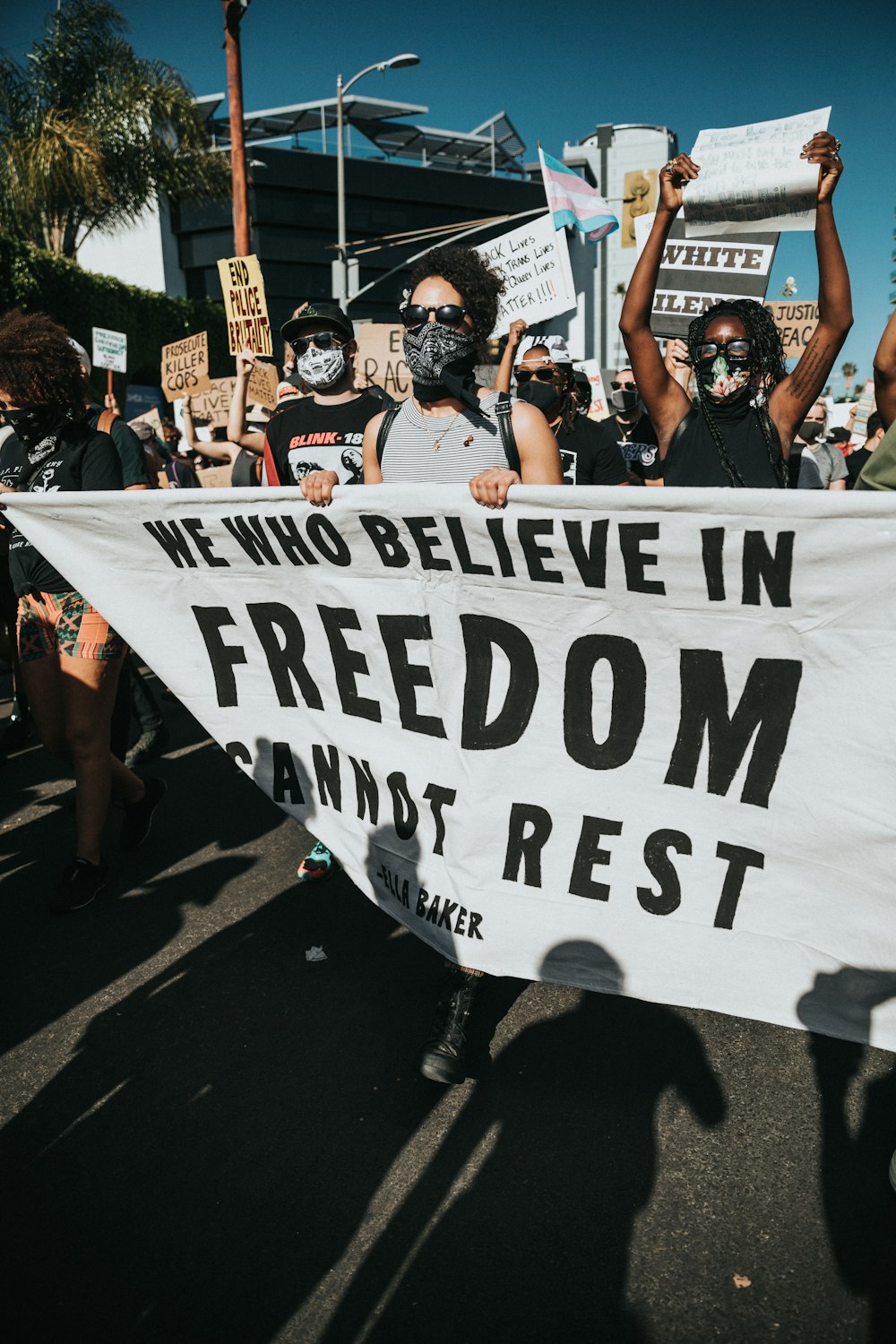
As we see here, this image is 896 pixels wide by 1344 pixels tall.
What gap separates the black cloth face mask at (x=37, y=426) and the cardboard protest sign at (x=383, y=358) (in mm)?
5108

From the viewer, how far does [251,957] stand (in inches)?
126

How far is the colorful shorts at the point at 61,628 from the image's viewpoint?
3.48 m

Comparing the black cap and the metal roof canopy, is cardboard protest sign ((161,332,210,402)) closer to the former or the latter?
the black cap

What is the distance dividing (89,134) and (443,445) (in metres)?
21.5

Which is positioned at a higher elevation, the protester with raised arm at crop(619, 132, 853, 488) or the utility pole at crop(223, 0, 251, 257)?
the utility pole at crop(223, 0, 251, 257)

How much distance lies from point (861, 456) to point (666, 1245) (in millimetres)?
6665

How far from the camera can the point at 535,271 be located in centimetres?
659

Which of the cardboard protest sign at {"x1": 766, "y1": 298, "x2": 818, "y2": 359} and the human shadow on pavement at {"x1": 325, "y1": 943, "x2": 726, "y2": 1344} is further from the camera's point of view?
the cardboard protest sign at {"x1": 766, "y1": 298, "x2": 818, "y2": 359}

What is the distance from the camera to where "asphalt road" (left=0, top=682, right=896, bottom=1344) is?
6.12 ft

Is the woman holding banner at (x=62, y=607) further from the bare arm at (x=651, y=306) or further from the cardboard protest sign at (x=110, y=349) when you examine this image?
the cardboard protest sign at (x=110, y=349)

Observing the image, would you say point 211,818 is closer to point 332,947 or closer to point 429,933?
point 332,947

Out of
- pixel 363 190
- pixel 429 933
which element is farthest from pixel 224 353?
pixel 429 933

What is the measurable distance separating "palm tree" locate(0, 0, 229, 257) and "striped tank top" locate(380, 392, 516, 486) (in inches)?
790

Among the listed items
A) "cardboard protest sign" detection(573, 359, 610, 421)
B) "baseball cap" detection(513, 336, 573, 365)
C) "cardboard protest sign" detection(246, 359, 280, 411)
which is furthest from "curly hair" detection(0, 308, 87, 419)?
"cardboard protest sign" detection(573, 359, 610, 421)
